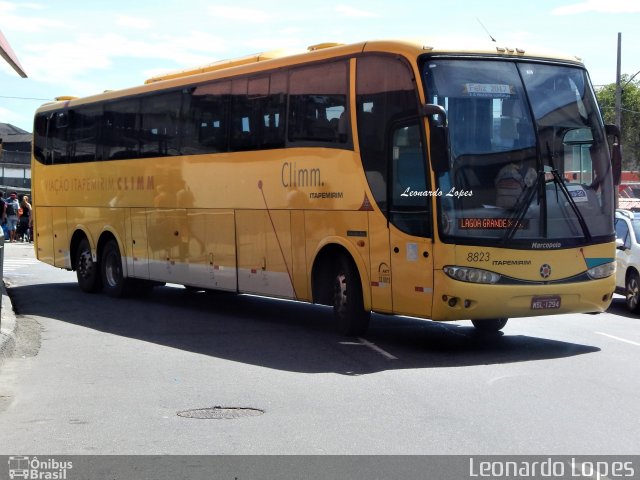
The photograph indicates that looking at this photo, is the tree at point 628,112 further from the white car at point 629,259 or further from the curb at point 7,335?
the curb at point 7,335

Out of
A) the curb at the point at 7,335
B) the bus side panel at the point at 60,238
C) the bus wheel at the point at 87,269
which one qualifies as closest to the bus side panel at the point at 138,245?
the bus wheel at the point at 87,269

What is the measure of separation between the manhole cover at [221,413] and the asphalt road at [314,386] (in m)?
0.02

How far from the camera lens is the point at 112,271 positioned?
69.4 ft

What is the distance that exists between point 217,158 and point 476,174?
5995mm

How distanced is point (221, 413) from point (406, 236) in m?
4.17

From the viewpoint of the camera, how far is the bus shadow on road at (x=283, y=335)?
12336mm

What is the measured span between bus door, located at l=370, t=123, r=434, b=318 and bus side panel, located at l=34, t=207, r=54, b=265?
1237cm

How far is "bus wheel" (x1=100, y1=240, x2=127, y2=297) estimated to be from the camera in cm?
2072

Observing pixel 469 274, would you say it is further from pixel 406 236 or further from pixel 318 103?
pixel 318 103

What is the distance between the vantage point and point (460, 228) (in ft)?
40.0

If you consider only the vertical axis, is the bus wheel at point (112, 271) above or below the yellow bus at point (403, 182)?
below

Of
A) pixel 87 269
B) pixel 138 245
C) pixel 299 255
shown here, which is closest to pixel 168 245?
pixel 138 245

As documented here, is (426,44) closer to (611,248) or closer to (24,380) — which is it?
(611,248)
